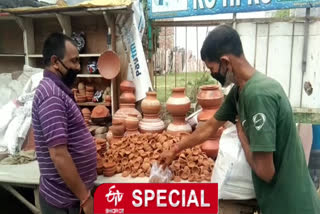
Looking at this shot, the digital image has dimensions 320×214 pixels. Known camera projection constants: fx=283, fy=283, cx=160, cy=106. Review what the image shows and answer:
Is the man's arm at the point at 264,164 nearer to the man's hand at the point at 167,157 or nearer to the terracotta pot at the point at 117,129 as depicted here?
the man's hand at the point at 167,157

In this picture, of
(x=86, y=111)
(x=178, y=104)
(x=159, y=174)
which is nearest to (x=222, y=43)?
(x=159, y=174)

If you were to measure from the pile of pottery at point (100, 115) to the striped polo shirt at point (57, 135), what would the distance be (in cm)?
219

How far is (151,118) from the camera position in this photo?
11.0ft

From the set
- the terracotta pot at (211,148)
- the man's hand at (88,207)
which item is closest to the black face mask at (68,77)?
the man's hand at (88,207)

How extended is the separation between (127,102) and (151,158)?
56.7 inches

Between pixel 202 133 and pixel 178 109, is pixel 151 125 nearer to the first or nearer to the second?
pixel 178 109

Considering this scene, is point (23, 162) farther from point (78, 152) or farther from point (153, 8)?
point (153, 8)

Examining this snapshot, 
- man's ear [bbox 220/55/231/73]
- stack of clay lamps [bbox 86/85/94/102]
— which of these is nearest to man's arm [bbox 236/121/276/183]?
man's ear [bbox 220/55/231/73]

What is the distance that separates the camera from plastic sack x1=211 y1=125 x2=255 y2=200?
1.80 meters

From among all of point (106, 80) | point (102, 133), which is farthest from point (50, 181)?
point (106, 80)

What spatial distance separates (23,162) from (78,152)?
158cm

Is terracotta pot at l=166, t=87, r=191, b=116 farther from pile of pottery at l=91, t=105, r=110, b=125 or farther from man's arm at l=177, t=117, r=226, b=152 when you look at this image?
pile of pottery at l=91, t=105, r=110, b=125

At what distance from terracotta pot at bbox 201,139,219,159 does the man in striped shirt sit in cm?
118

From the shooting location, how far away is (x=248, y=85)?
1.43m
